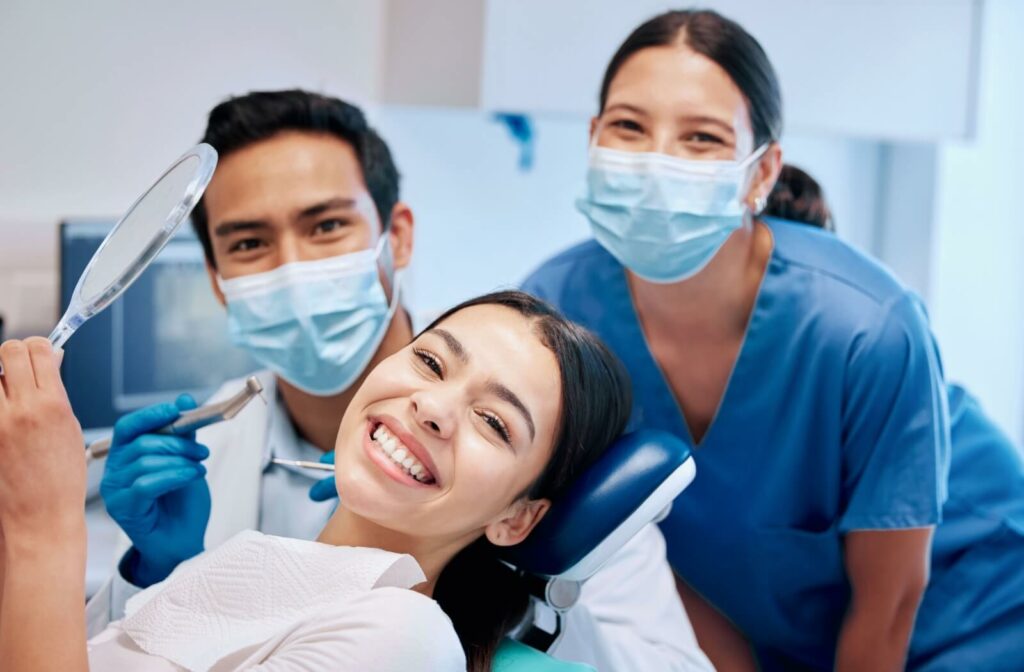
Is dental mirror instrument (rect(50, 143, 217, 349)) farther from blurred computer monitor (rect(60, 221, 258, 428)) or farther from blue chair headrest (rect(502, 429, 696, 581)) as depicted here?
blurred computer monitor (rect(60, 221, 258, 428))

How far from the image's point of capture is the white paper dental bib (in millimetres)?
1110

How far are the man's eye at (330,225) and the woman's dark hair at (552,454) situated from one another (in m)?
0.41

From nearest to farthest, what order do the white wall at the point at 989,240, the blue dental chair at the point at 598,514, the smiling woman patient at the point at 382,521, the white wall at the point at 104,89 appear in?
the smiling woman patient at the point at 382,521 < the blue dental chair at the point at 598,514 < the white wall at the point at 104,89 < the white wall at the point at 989,240

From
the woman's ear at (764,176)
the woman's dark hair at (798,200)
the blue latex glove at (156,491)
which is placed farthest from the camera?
the woman's dark hair at (798,200)

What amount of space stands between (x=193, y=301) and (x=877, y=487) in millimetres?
1486

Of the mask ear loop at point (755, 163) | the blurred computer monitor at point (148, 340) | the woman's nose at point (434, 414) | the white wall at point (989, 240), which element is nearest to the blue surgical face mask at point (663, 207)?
the mask ear loop at point (755, 163)

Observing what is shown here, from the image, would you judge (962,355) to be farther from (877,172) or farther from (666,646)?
(666,646)

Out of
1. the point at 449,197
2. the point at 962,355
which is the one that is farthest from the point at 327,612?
the point at 962,355

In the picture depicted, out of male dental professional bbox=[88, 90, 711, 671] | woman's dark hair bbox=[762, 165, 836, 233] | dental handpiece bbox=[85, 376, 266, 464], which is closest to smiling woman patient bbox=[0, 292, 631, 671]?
dental handpiece bbox=[85, 376, 266, 464]

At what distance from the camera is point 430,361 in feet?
4.32

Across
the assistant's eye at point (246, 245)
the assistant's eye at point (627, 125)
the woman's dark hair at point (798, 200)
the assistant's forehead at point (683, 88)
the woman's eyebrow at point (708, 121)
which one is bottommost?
the assistant's eye at point (246, 245)

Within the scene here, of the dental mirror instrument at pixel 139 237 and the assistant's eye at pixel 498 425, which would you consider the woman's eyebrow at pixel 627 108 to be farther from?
the dental mirror instrument at pixel 139 237

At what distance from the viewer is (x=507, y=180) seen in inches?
124

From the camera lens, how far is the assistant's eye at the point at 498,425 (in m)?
1.28
